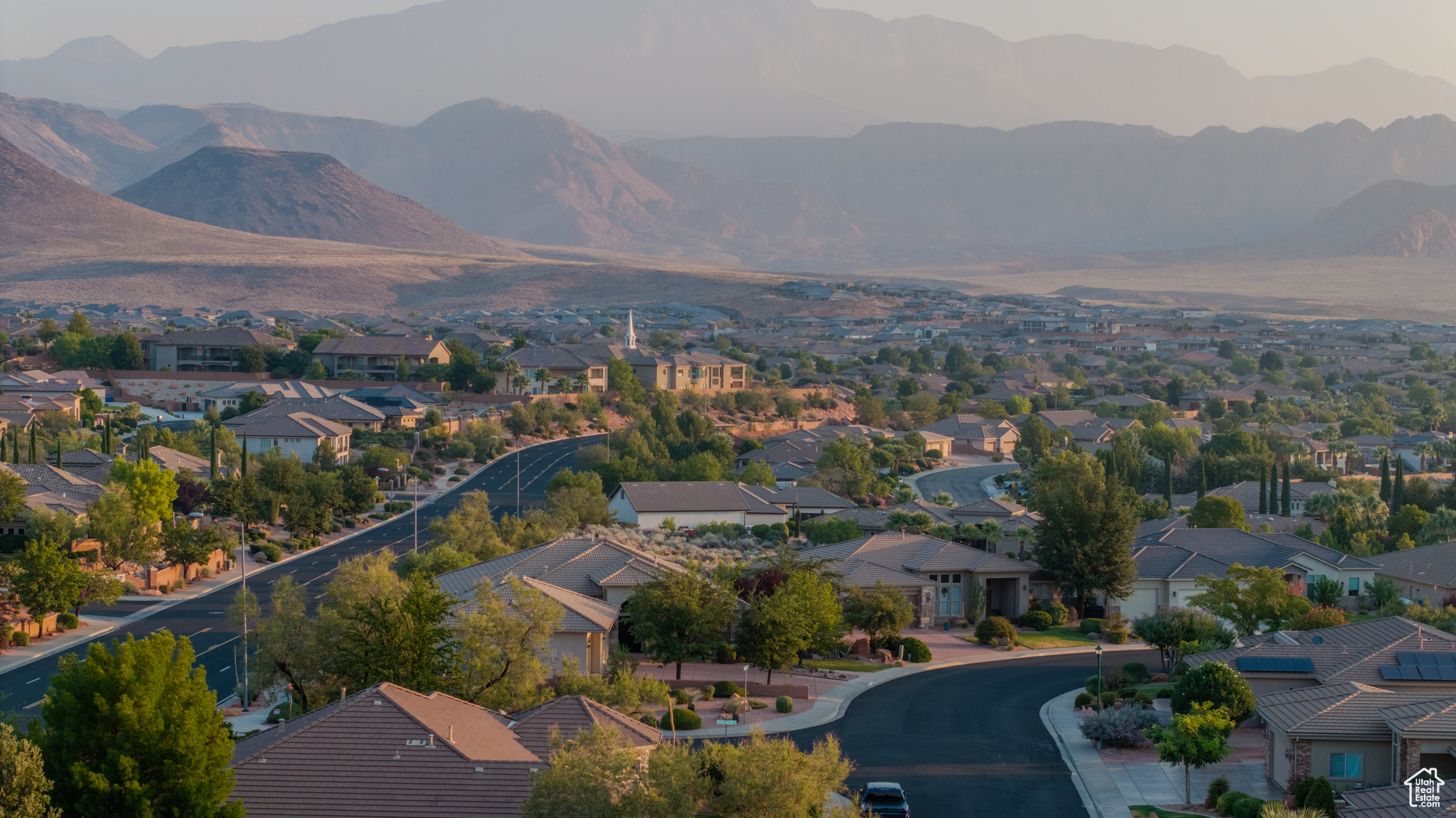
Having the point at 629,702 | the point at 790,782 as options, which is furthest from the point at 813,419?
the point at 790,782

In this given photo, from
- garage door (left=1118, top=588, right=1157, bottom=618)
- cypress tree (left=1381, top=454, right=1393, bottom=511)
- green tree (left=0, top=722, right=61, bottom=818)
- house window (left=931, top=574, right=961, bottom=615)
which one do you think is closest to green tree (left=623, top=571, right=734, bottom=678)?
house window (left=931, top=574, right=961, bottom=615)

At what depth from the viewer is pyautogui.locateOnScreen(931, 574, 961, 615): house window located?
2080 inches

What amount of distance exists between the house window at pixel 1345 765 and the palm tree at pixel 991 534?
29828mm

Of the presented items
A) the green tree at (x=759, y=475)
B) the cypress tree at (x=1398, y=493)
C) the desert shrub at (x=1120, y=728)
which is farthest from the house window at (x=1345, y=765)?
the green tree at (x=759, y=475)

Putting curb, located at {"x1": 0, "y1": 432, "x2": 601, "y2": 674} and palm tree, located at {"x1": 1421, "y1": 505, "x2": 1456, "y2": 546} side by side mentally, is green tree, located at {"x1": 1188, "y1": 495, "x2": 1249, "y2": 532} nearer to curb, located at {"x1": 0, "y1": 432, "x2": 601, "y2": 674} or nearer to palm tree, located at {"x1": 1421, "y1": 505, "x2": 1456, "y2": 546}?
palm tree, located at {"x1": 1421, "y1": 505, "x2": 1456, "y2": 546}

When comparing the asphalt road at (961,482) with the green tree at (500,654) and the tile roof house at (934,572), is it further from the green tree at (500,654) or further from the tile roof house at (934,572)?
the green tree at (500,654)

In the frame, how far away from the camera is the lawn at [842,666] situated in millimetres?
44562

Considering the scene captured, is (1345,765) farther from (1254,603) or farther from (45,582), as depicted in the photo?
(45,582)

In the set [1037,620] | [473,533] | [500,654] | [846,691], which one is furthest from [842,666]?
[473,533]

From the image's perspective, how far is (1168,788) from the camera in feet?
102

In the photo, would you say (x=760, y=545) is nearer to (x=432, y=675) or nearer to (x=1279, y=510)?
(x=1279, y=510)

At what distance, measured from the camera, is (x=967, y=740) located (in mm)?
35719

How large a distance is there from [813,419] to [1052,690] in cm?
8062

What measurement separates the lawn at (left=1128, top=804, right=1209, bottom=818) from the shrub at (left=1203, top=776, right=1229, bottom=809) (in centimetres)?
62
